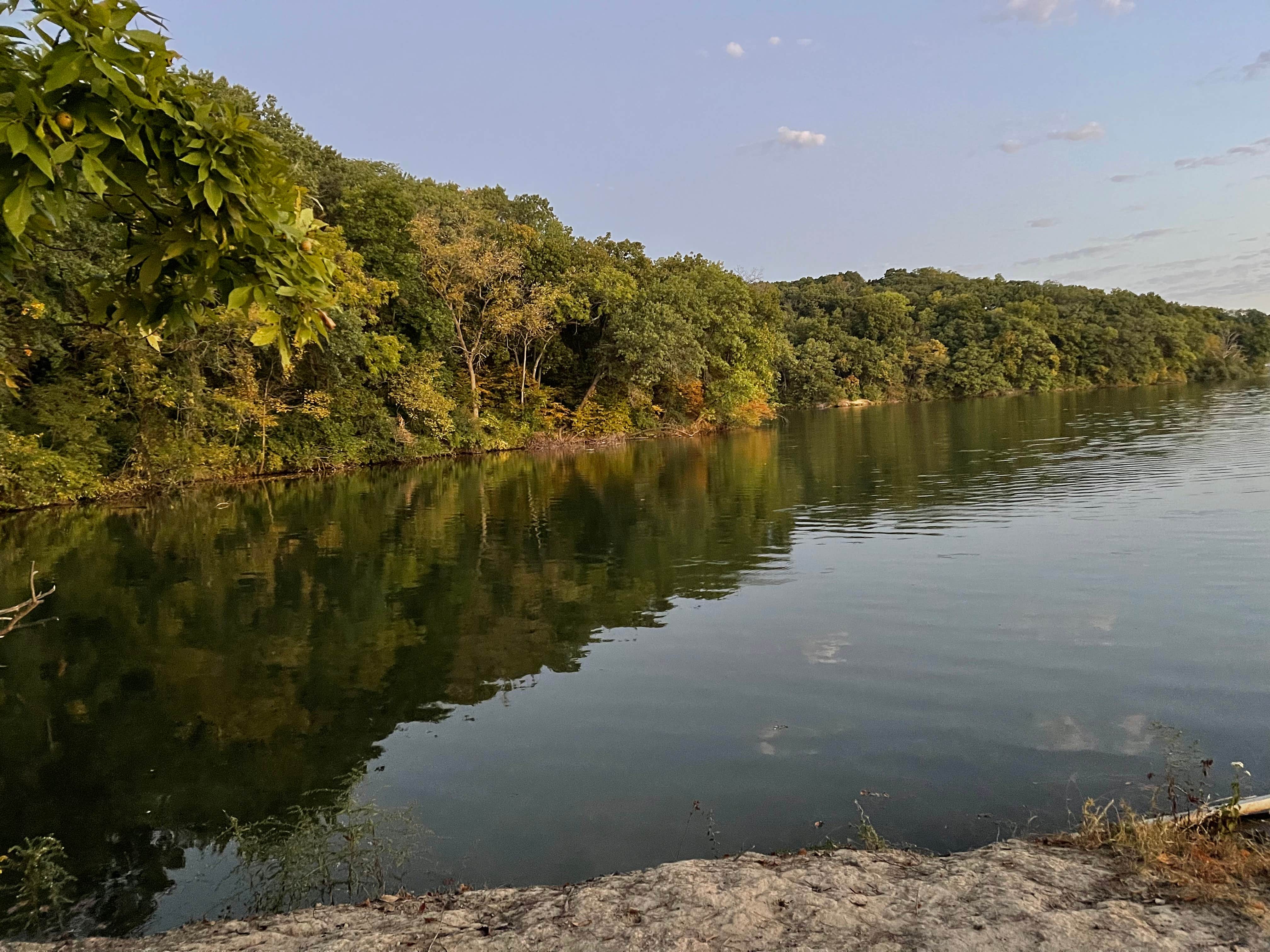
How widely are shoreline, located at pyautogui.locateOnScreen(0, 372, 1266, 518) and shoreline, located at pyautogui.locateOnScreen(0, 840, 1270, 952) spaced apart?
79.4 feet

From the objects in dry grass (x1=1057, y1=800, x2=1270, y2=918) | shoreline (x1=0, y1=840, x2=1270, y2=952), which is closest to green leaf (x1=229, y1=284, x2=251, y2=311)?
shoreline (x1=0, y1=840, x2=1270, y2=952)

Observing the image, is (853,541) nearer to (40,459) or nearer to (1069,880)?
(1069,880)

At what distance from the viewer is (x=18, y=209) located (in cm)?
245

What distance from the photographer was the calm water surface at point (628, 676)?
5844mm

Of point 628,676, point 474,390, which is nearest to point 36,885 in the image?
point 628,676

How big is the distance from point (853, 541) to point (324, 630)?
373 inches

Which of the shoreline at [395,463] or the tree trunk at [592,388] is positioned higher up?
the tree trunk at [592,388]

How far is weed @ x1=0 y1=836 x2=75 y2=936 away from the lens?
16.0ft

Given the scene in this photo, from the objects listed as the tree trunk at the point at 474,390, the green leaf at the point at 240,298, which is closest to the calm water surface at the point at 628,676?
the green leaf at the point at 240,298

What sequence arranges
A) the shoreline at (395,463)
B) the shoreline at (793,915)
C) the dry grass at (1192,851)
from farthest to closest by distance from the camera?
the shoreline at (395,463), the dry grass at (1192,851), the shoreline at (793,915)

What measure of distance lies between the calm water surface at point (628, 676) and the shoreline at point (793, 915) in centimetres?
61

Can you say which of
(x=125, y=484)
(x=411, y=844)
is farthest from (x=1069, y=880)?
(x=125, y=484)

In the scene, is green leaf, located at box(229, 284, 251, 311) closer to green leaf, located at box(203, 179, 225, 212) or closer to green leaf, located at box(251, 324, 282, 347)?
green leaf, located at box(251, 324, 282, 347)

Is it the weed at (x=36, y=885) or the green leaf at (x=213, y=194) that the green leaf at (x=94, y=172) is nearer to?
the green leaf at (x=213, y=194)
